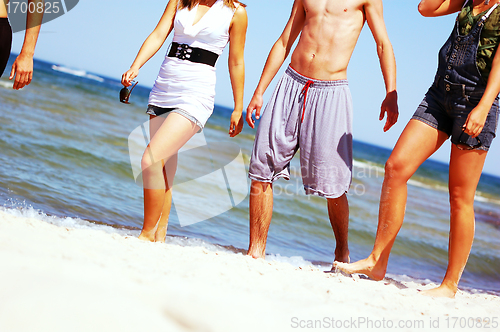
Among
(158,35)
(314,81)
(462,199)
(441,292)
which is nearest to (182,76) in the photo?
(158,35)

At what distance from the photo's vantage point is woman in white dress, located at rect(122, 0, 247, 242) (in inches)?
129

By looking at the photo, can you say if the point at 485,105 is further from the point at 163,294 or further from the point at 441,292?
the point at 163,294

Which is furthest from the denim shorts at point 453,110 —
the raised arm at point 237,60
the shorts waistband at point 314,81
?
the raised arm at point 237,60

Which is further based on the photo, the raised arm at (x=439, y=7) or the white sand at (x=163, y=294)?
the raised arm at (x=439, y=7)

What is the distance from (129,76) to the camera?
3.25 m

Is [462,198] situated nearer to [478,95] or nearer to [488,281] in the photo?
[478,95]

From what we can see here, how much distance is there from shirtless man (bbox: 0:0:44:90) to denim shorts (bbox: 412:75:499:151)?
2585mm

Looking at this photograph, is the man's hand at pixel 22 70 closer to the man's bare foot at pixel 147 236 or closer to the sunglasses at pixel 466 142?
the man's bare foot at pixel 147 236

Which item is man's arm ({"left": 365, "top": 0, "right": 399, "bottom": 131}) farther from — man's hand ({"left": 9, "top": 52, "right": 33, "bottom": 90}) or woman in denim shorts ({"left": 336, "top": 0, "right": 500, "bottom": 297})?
man's hand ({"left": 9, "top": 52, "right": 33, "bottom": 90})

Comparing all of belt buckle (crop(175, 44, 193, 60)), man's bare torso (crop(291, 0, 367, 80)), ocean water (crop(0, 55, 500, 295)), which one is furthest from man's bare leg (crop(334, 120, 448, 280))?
ocean water (crop(0, 55, 500, 295))

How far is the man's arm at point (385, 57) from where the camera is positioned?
10.6ft

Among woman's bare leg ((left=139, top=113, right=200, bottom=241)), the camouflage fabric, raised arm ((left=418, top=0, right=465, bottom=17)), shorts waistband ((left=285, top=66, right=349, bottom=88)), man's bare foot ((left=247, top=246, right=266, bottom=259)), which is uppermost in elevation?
raised arm ((left=418, top=0, right=465, bottom=17))

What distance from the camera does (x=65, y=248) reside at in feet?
7.63

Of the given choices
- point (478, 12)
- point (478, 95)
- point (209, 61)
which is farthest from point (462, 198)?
point (209, 61)
